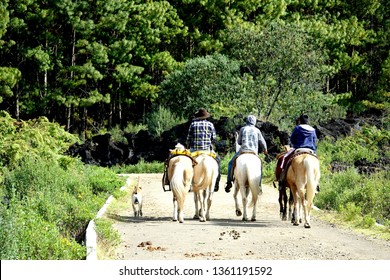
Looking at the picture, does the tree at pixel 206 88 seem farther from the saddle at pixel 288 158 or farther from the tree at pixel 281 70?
the saddle at pixel 288 158

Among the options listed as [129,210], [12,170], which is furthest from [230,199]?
[12,170]

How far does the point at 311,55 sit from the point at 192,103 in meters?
7.41

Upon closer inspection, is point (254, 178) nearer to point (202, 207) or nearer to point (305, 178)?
point (305, 178)

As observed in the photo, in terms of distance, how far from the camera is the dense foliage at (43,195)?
1158 cm

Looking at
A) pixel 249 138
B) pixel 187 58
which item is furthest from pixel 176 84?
pixel 249 138

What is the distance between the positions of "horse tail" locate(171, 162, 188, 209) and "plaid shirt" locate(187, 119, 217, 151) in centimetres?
99

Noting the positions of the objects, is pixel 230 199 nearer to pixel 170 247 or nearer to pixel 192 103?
pixel 170 247

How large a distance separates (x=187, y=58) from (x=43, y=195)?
34167mm

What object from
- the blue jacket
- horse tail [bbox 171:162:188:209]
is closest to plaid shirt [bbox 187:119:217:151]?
horse tail [bbox 171:162:188:209]

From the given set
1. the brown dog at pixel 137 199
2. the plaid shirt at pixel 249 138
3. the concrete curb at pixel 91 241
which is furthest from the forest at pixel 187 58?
the concrete curb at pixel 91 241

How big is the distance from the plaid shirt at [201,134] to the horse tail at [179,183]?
3.25ft

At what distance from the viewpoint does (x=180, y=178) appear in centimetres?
1684

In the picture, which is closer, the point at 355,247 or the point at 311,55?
the point at 355,247

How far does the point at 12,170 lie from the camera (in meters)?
21.7
